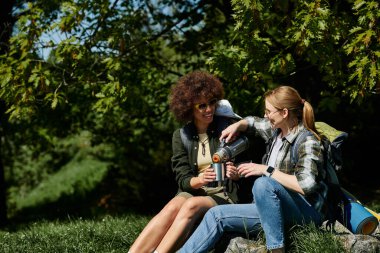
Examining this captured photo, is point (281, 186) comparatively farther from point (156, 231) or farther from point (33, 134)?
point (33, 134)

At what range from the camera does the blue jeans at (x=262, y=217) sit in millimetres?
3533

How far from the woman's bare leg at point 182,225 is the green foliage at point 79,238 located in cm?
63

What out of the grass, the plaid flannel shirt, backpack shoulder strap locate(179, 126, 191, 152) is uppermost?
backpack shoulder strap locate(179, 126, 191, 152)

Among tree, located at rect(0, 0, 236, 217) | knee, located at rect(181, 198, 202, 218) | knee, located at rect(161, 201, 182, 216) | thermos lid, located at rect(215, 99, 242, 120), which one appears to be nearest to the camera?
knee, located at rect(181, 198, 202, 218)

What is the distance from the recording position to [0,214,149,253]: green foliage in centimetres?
446

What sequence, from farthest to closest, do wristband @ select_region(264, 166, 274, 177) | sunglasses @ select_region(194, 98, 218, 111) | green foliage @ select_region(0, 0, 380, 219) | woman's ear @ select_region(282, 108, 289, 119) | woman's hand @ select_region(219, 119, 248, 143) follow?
green foliage @ select_region(0, 0, 380, 219)
sunglasses @ select_region(194, 98, 218, 111)
woman's hand @ select_region(219, 119, 248, 143)
woman's ear @ select_region(282, 108, 289, 119)
wristband @ select_region(264, 166, 274, 177)

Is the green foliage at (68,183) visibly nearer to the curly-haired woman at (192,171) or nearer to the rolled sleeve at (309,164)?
the curly-haired woman at (192,171)

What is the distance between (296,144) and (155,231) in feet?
3.95

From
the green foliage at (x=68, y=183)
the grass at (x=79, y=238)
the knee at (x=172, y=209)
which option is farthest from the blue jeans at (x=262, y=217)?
the green foliage at (x=68, y=183)

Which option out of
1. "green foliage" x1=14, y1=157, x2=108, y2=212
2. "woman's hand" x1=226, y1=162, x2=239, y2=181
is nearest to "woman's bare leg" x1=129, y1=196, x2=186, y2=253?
"woman's hand" x1=226, y1=162, x2=239, y2=181

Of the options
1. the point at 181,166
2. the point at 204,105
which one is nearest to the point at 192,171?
the point at 181,166

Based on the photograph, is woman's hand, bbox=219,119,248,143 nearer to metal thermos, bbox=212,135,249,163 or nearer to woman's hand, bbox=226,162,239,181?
metal thermos, bbox=212,135,249,163

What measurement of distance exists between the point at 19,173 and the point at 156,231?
11366 millimetres

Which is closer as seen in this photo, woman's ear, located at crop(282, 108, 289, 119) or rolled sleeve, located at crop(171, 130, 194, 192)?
woman's ear, located at crop(282, 108, 289, 119)
